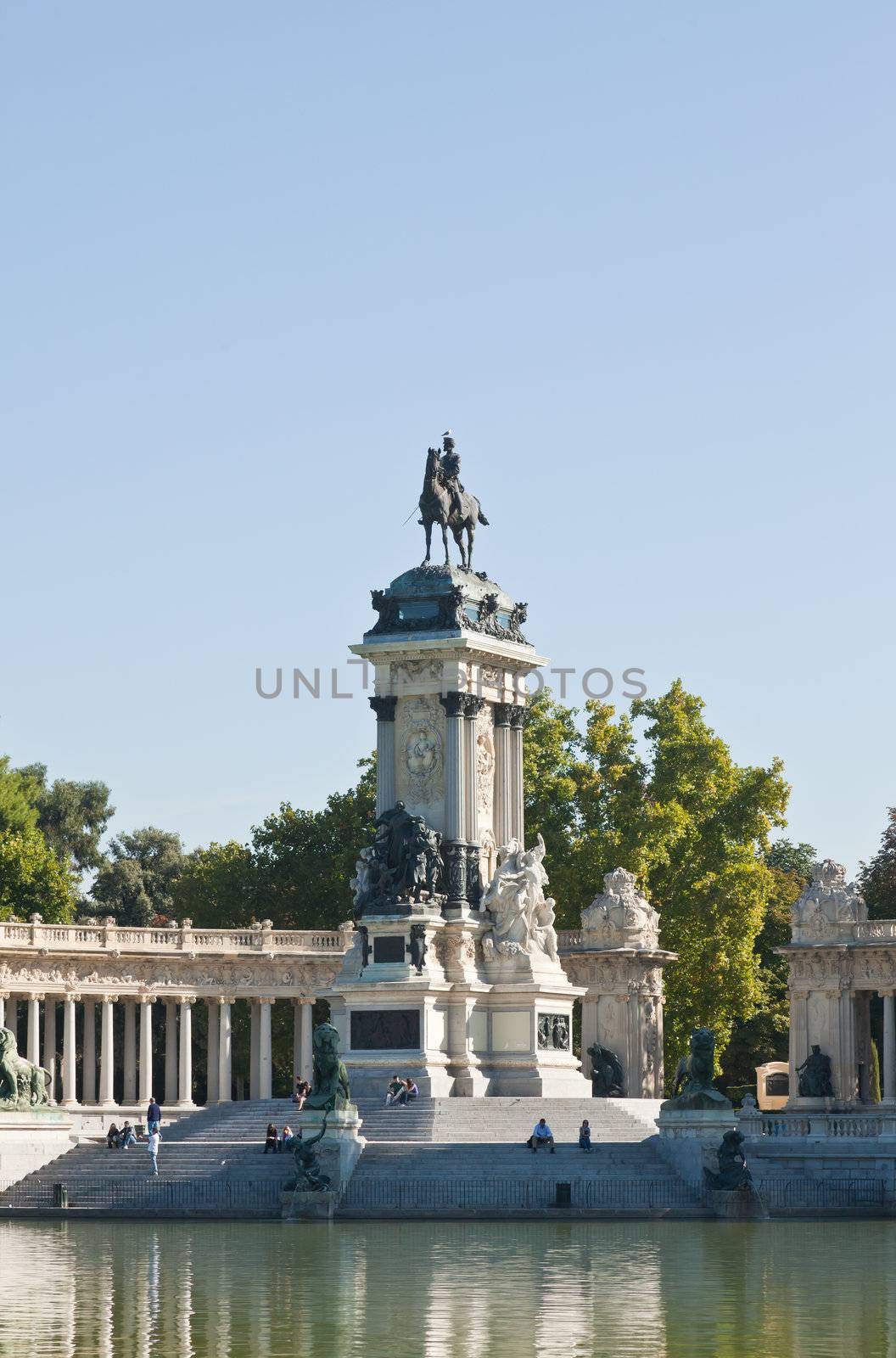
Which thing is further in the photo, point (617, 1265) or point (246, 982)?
point (246, 982)

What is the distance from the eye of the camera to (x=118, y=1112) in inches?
3044

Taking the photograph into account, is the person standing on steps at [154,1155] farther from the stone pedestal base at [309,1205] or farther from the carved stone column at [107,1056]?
the carved stone column at [107,1056]

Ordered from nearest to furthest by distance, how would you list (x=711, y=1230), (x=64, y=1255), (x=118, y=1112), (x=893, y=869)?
(x=64, y=1255), (x=711, y=1230), (x=118, y=1112), (x=893, y=869)

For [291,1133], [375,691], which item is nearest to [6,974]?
[375,691]

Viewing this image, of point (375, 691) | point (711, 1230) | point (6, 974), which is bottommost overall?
point (711, 1230)

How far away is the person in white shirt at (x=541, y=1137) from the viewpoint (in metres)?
47.6

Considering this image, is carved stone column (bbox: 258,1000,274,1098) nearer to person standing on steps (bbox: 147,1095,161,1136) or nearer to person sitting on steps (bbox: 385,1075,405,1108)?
person standing on steps (bbox: 147,1095,161,1136)

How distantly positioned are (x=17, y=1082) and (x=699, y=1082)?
1362cm

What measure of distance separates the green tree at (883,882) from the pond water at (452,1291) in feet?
171

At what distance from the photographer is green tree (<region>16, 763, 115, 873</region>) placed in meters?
119

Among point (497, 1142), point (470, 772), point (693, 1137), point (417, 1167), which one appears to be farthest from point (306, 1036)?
point (693, 1137)

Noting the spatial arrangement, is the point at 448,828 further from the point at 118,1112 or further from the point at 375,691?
the point at 118,1112

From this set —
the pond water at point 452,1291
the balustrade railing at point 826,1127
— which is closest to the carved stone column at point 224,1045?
the balustrade railing at point 826,1127

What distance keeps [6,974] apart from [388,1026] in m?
25.6
